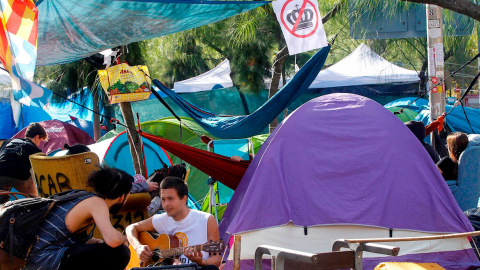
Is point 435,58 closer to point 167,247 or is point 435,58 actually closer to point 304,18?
point 304,18

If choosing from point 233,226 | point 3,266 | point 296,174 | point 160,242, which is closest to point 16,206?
point 3,266

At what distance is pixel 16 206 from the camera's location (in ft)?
11.0

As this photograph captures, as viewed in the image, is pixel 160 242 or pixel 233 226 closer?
pixel 160 242

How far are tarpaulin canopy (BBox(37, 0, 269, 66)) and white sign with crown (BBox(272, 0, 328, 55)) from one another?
55 cm

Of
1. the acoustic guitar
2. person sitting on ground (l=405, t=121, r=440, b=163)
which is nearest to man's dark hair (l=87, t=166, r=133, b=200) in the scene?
the acoustic guitar

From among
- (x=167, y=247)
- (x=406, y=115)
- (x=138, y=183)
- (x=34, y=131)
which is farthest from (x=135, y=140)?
(x=406, y=115)

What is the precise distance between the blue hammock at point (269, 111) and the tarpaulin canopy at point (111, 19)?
746 millimetres

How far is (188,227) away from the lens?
4062mm

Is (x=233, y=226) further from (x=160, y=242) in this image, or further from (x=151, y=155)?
(x=151, y=155)

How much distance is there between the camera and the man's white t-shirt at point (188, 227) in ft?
13.1

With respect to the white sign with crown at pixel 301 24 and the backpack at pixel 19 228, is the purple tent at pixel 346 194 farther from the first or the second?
the backpack at pixel 19 228

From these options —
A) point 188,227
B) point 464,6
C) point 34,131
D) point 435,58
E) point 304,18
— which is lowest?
point 188,227

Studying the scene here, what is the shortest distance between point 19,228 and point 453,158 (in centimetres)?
421

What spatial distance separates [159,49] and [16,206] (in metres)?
10.8
